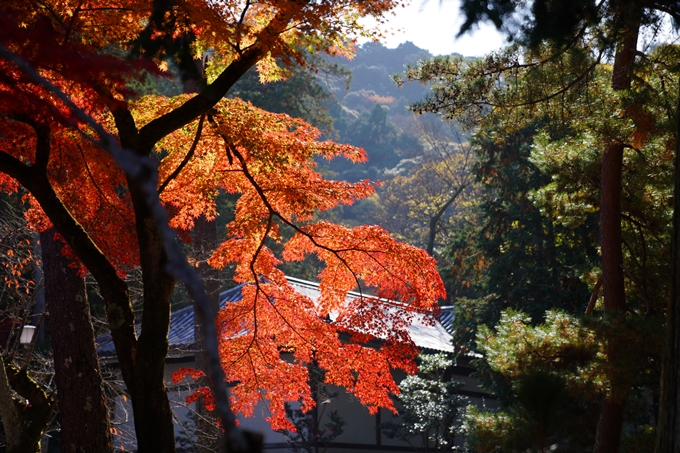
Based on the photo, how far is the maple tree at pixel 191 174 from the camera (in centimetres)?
539

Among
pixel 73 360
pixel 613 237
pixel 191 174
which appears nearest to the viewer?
pixel 191 174

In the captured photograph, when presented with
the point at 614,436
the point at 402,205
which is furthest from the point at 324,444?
the point at 402,205

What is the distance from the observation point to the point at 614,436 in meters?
8.04

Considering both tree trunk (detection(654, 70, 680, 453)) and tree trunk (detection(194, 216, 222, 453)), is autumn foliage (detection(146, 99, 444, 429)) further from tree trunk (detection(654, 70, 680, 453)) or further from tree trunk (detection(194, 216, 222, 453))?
tree trunk (detection(654, 70, 680, 453))

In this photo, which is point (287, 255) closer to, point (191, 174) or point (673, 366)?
point (191, 174)

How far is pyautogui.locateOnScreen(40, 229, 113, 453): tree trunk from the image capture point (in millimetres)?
7164

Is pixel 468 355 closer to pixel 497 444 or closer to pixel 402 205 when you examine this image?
pixel 497 444

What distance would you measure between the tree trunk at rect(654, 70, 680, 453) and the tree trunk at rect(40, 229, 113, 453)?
5.09 meters

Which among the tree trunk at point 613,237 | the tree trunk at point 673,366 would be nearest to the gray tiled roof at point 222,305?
the tree trunk at point 613,237

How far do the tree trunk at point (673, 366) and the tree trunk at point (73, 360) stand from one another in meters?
5.09

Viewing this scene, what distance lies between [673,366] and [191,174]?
4.55 meters

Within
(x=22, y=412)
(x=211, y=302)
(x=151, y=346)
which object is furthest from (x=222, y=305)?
(x=151, y=346)

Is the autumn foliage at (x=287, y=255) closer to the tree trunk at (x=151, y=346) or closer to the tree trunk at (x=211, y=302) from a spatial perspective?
the tree trunk at (x=151, y=346)

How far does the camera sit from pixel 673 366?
14.1 ft
